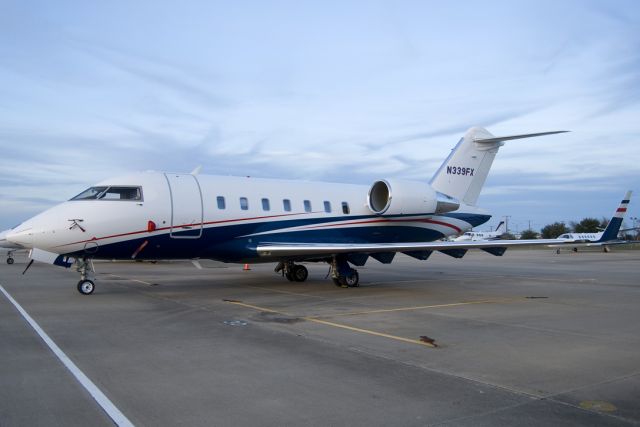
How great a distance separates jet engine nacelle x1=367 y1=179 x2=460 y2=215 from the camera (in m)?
17.2

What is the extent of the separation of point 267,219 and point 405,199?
4.73m

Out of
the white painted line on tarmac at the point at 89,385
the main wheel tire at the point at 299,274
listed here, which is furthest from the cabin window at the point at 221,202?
the white painted line on tarmac at the point at 89,385

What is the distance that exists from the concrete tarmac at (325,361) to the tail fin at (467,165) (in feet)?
22.6

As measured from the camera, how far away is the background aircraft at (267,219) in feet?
43.8

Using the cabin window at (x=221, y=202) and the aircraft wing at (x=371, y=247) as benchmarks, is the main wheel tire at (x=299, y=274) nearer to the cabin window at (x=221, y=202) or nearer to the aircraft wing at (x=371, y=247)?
the aircraft wing at (x=371, y=247)

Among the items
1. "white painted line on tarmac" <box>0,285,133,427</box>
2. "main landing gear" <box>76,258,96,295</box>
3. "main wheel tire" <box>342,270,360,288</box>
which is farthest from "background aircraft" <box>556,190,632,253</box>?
"main landing gear" <box>76,258,96,295</box>

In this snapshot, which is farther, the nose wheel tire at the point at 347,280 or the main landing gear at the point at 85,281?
the nose wheel tire at the point at 347,280

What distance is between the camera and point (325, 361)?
6.82 meters

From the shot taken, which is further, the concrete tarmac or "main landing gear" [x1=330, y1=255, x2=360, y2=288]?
Answer: "main landing gear" [x1=330, y1=255, x2=360, y2=288]

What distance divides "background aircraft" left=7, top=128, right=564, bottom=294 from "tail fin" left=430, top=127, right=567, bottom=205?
37 mm

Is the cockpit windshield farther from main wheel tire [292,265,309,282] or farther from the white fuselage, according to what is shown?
main wheel tire [292,265,309,282]

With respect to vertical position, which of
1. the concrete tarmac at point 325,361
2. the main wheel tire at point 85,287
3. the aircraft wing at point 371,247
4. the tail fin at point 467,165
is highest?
the tail fin at point 467,165

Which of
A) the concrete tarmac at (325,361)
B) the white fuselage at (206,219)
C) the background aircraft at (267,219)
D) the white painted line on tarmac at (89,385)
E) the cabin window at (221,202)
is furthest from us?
the cabin window at (221,202)

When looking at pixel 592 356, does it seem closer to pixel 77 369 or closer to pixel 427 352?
pixel 427 352
